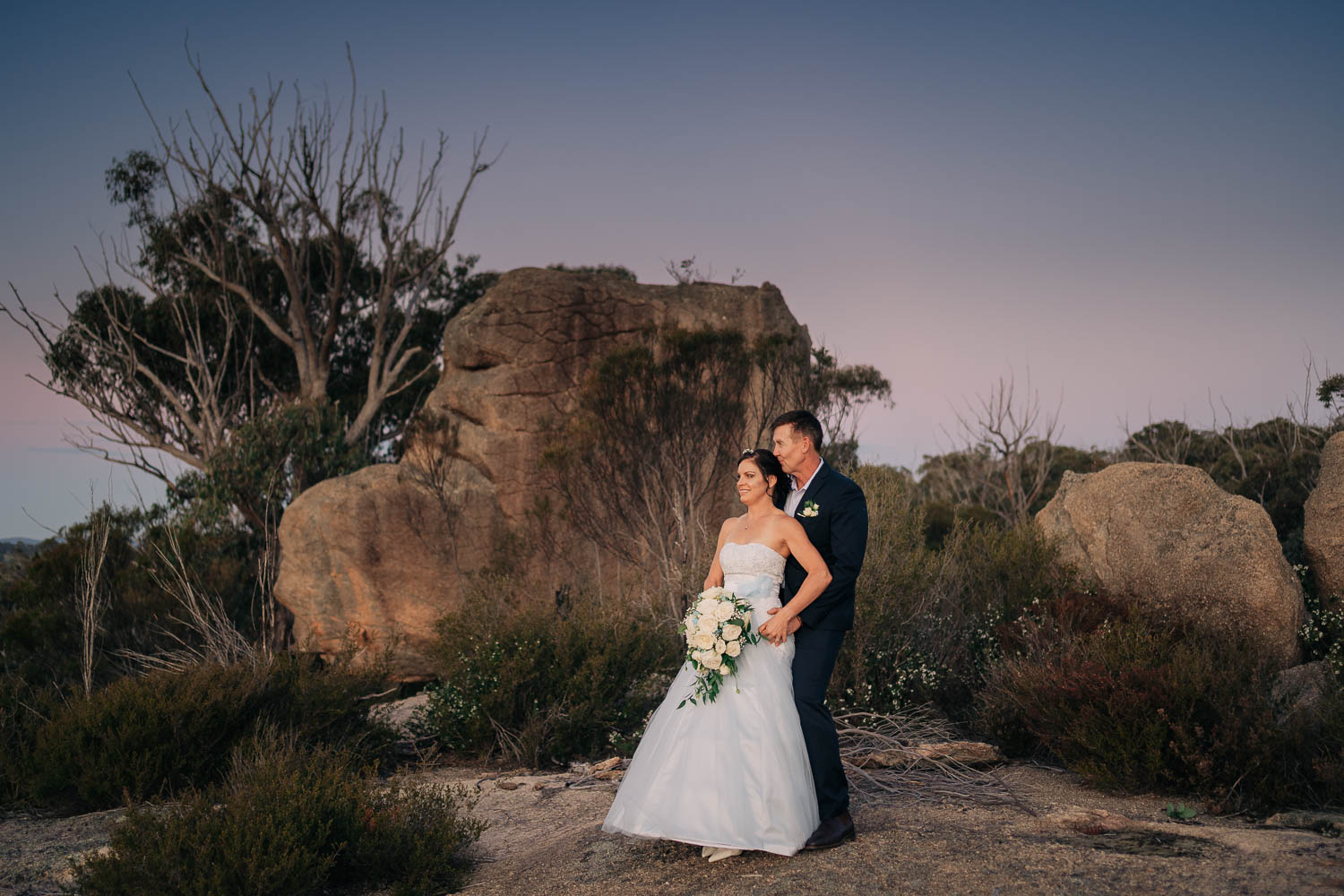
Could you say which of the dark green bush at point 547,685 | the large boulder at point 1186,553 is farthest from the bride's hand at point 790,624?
the large boulder at point 1186,553

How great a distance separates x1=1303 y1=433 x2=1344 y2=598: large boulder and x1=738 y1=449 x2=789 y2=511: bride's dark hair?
24.8ft

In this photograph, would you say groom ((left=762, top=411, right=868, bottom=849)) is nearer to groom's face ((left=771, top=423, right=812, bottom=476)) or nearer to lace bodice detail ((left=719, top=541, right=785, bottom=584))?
groom's face ((left=771, top=423, right=812, bottom=476))

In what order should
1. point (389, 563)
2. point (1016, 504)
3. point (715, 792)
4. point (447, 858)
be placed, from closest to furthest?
point (715, 792), point (447, 858), point (389, 563), point (1016, 504)

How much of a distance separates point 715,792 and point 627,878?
2.33 ft

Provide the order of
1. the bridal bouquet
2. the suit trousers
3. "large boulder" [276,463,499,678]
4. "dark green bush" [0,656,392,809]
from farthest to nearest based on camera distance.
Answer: "large boulder" [276,463,499,678], "dark green bush" [0,656,392,809], the suit trousers, the bridal bouquet

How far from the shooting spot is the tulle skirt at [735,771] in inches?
173

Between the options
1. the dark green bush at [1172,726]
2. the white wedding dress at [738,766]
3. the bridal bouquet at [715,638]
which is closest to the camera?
the white wedding dress at [738,766]

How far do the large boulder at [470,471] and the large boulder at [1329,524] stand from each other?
7203 mm

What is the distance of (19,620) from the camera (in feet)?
43.6

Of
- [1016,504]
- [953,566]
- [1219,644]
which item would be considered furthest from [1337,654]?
[1016,504]

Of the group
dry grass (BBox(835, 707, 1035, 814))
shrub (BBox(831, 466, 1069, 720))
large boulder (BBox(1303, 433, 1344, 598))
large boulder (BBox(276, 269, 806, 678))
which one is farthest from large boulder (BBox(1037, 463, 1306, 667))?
large boulder (BBox(276, 269, 806, 678))

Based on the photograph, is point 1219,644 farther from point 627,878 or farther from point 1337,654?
point 627,878

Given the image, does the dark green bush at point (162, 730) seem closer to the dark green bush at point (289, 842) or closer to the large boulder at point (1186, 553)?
the dark green bush at point (289, 842)

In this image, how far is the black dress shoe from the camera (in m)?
4.68
